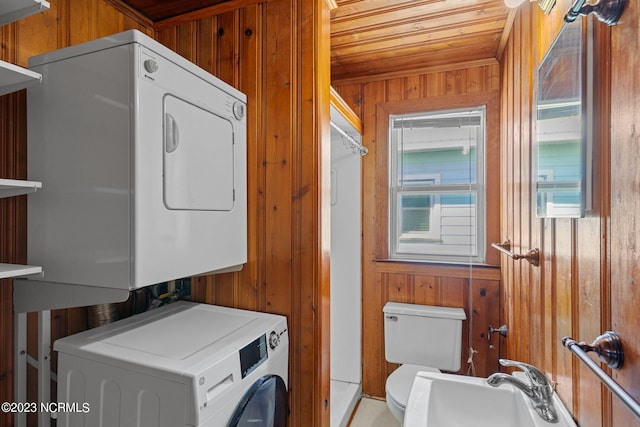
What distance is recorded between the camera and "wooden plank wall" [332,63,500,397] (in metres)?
2.29

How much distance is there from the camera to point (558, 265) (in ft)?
3.55

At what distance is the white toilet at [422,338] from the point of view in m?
2.21

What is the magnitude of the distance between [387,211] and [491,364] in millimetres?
1316

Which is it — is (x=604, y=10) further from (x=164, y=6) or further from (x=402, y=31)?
(x=164, y=6)

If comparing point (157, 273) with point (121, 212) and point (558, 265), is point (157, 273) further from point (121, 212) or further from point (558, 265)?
point (558, 265)

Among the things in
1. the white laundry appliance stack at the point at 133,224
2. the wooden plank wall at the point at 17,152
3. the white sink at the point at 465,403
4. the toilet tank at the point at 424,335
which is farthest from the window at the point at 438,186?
the wooden plank wall at the point at 17,152

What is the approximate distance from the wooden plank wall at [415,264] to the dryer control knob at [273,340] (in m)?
1.38

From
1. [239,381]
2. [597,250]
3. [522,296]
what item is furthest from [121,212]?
[522,296]

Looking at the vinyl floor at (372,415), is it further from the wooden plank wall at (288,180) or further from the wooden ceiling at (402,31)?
the wooden ceiling at (402,31)

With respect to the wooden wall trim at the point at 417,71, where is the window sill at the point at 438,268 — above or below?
below

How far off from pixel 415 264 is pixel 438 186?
24.9 inches

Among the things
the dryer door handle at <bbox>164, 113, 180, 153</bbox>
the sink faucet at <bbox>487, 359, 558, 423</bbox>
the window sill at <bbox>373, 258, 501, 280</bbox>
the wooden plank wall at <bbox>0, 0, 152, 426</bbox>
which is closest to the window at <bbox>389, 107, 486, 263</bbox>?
the window sill at <bbox>373, 258, 501, 280</bbox>

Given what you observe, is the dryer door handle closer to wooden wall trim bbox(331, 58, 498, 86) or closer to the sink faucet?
the sink faucet

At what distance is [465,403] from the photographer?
48.2 inches
